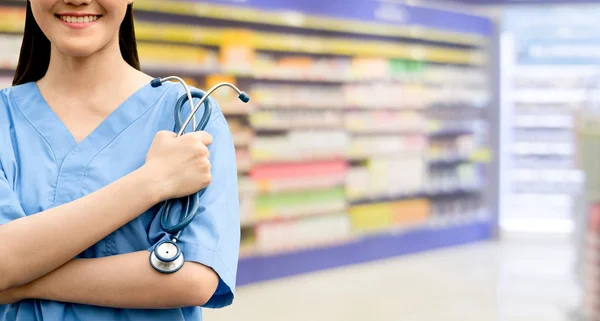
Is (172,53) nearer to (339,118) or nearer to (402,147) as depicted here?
(339,118)

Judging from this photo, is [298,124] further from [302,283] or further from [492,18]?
[492,18]

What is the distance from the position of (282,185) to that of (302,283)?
3.01ft

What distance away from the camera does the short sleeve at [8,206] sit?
1335mm

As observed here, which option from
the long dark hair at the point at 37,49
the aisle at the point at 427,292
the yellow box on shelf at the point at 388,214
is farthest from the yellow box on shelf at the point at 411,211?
the long dark hair at the point at 37,49

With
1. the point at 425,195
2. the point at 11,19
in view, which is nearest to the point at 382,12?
the point at 425,195

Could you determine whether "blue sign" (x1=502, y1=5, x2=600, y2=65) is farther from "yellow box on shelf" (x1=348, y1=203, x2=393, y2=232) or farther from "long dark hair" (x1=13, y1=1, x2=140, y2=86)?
"long dark hair" (x1=13, y1=1, x2=140, y2=86)

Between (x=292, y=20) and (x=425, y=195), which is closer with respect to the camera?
(x=292, y=20)

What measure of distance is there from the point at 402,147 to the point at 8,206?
810cm

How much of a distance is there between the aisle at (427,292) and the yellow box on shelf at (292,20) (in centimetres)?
237

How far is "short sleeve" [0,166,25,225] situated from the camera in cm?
133

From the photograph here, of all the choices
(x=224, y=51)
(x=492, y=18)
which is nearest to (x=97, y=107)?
(x=224, y=51)

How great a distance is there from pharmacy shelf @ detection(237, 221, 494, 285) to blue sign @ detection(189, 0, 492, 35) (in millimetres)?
2255

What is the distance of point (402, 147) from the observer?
9.27m

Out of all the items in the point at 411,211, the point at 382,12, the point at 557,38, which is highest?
the point at 382,12
